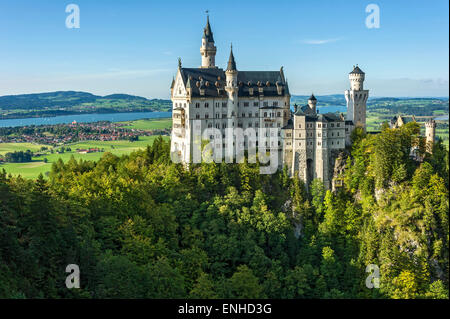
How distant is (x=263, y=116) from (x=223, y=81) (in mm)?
8798

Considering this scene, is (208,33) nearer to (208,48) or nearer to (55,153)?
(208,48)

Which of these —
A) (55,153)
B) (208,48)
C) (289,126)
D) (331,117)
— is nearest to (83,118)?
(55,153)

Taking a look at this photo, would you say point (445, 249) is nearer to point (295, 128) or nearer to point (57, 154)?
point (295, 128)

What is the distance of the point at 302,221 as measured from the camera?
7106 centimetres

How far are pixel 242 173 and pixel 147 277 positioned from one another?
94.8 feet

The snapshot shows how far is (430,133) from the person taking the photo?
72.6m

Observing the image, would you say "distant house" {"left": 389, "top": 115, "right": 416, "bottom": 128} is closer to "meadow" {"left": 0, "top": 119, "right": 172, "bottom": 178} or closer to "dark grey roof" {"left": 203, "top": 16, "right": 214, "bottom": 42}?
"dark grey roof" {"left": 203, "top": 16, "right": 214, "bottom": 42}

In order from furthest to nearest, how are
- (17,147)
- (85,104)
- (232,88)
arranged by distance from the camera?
(85,104) → (17,147) → (232,88)

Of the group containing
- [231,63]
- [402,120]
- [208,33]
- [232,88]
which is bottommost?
[402,120]

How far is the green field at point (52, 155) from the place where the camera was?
8025 centimetres

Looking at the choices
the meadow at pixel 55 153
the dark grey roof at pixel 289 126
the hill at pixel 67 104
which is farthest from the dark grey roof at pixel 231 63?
the hill at pixel 67 104

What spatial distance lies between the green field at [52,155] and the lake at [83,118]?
50.9ft

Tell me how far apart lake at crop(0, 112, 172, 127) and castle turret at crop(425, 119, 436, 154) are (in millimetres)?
89361

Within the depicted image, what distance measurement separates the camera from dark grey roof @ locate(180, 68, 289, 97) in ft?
239
